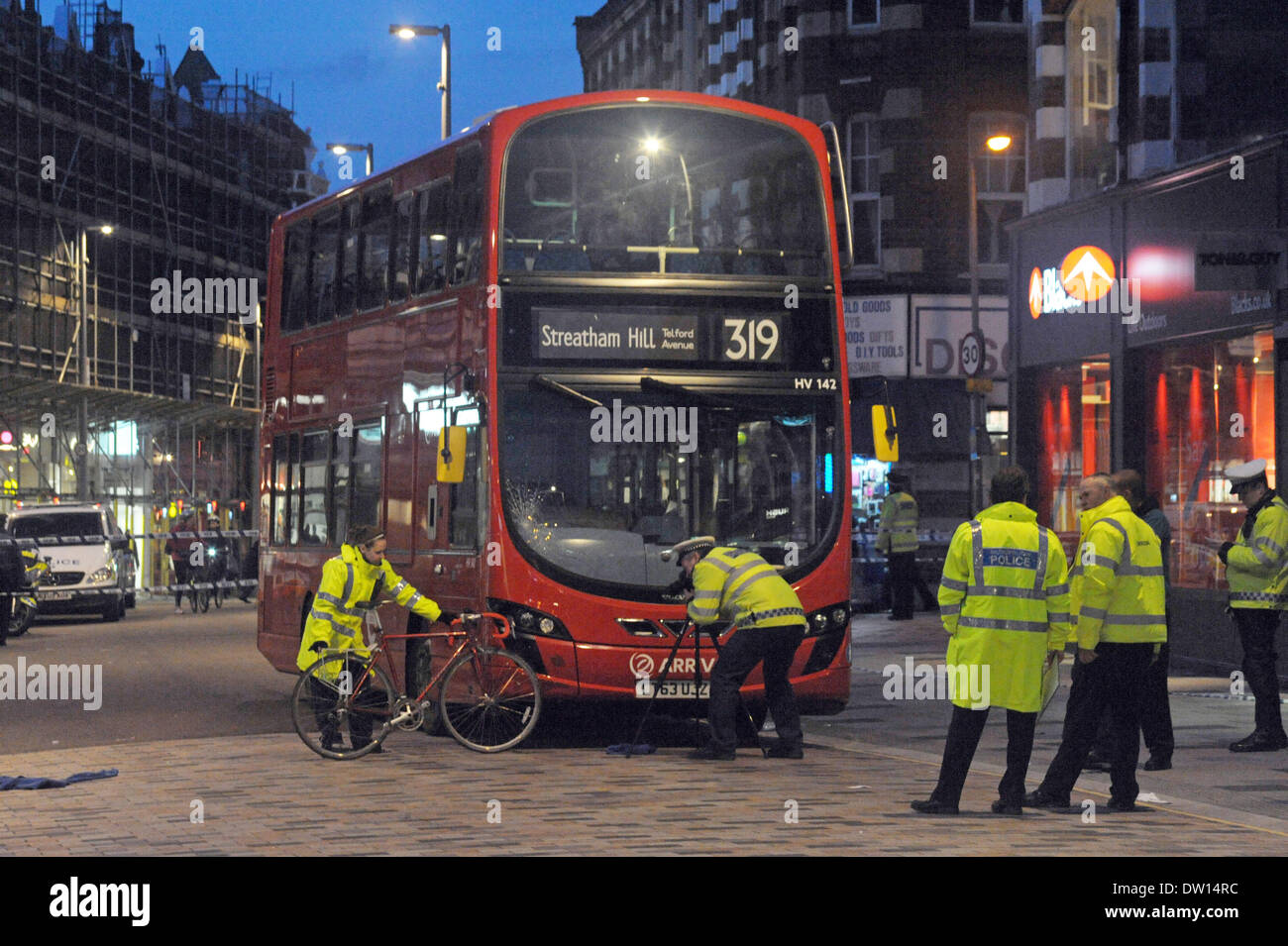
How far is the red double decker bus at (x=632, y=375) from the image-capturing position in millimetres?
13773

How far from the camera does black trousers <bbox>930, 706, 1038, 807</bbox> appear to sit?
33.3 ft

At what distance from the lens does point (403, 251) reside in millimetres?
15727

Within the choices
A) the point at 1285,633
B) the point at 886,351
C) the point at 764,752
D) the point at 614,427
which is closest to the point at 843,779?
the point at 764,752

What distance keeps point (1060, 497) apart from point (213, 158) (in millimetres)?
40331

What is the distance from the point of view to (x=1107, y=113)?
22.0 m

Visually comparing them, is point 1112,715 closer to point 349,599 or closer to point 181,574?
point 349,599

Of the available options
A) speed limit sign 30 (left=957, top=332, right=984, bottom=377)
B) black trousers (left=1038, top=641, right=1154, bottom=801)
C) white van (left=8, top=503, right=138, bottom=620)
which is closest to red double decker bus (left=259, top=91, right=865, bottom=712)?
black trousers (left=1038, top=641, right=1154, bottom=801)

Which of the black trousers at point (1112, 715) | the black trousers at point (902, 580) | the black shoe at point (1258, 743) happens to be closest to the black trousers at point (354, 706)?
the black trousers at point (1112, 715)

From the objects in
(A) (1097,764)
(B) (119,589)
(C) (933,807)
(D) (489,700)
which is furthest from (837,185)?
(B) (119,589)

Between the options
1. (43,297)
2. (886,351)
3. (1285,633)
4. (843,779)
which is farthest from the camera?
(43,297)

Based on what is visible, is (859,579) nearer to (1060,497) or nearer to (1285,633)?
(1060,497)

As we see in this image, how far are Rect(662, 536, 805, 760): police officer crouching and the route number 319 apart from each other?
1.64 m

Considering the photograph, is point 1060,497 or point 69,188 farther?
point 69,188

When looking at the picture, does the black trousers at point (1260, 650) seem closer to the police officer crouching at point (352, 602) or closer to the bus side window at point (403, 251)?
the police officer crouching at point (352, 602)
